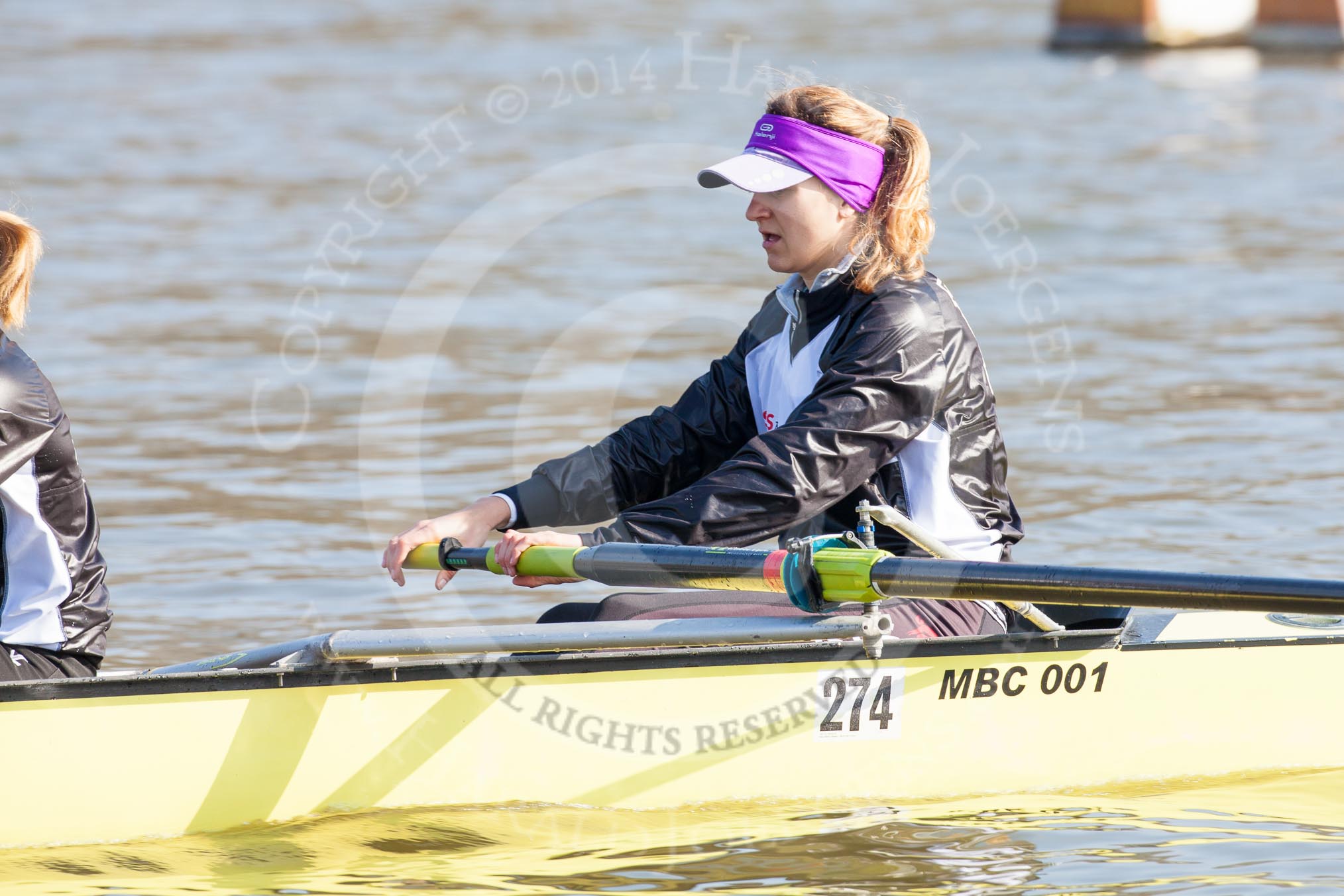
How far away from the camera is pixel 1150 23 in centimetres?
2484

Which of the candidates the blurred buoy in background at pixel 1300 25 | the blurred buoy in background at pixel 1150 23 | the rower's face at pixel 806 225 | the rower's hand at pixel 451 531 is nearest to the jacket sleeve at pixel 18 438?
the rower's hand at pixel 451 531

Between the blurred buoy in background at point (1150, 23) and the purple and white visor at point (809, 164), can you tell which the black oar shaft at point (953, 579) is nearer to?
the purple and white visor at point (809, 164)

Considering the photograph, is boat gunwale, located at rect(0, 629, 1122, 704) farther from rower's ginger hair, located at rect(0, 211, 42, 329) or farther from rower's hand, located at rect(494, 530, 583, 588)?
rower's ginger hair, located at rect(0, 211, 42, 329)

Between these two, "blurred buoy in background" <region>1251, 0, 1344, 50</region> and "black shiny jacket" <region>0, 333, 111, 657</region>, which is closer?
"black shiny jacket" <region>0, 333, 111, 657</region>

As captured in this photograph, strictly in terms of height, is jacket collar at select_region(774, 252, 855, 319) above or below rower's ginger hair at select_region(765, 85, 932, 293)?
below

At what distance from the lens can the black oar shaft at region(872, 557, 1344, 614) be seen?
3549mm

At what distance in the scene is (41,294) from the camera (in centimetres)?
1162

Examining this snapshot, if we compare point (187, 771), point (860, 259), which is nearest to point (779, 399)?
point (860, 259)

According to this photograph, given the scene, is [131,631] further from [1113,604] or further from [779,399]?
[1113,604]

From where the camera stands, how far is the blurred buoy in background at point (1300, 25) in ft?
79.9

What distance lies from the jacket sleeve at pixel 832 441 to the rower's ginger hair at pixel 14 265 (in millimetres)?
1414

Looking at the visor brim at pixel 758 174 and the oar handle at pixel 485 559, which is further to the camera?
the visor brim at pixel 758 174

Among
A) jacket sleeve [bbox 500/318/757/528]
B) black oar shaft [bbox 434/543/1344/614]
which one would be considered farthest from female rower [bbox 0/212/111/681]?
jacket sleeve [bbox 500/318/757/528]

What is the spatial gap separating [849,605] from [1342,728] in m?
1.36
